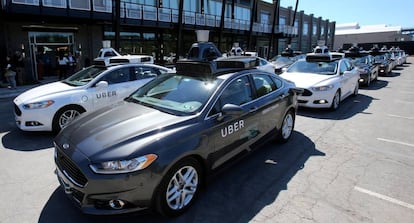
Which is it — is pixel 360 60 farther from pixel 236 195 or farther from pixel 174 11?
pixel 174 11

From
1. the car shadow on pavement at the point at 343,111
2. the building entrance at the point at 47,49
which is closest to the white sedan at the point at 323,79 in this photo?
the car shadow on pavement at the point at 343,111

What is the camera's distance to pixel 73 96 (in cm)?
576

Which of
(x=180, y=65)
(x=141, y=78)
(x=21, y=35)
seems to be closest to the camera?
(x=180, y=65)

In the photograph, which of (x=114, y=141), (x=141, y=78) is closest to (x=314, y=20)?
(x=141, y=78)

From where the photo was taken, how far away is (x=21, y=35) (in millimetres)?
14664

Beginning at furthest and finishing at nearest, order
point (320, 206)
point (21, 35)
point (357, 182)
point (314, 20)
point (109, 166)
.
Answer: point (314, 20) < point (21, 35) < point (357, 182) < point (320, 206) < point (109, 166)

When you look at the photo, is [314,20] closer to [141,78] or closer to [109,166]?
[141,78]

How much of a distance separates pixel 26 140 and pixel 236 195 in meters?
4.49

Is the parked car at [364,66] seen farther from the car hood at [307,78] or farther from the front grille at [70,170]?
the front grille at [70,170]

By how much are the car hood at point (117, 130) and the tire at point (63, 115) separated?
246 cm

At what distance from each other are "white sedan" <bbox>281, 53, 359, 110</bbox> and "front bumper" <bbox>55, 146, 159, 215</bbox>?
6184 mm

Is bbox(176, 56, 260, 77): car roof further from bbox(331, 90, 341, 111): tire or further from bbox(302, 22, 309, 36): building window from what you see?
bbox(302, 22, 309, 36): building window

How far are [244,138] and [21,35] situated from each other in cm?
1570

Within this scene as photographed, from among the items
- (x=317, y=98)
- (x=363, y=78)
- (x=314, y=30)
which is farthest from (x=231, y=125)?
(x=314, y=30)
